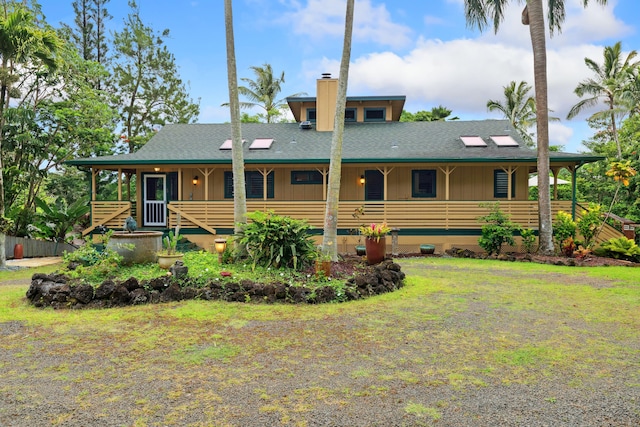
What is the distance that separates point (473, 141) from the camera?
15891mm

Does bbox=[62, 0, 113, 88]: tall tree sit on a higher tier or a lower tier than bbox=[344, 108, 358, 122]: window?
higher

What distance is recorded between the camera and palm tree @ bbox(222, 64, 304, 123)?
3644 centimetres

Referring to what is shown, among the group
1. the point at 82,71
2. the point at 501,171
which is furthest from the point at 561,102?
the point at 82,71

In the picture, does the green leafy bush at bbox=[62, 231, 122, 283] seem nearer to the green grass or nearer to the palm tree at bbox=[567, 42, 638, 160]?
the green grass

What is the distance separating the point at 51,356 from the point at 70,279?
327 cm

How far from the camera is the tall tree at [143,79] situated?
28281 millimetres

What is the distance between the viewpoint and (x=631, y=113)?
30641mm

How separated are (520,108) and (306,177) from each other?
94.9 ft

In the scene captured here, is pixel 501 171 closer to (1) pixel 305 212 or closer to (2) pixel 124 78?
(1) pixel 305 212

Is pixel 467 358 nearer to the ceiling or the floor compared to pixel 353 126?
nearer to the floor

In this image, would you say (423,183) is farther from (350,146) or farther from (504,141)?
(504,141)

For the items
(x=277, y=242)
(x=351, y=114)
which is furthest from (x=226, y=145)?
(x=277, y=242)

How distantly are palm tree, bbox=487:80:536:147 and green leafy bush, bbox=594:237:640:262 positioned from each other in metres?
27.2

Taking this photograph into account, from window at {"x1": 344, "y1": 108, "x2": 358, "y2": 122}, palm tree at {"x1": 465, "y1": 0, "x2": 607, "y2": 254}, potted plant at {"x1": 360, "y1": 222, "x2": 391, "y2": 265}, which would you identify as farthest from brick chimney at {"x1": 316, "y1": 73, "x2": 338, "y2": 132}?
potted plant at {"x1": 360, "y1": 222, "x2": 391, "y2": 265}
